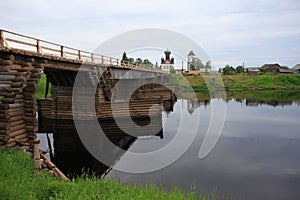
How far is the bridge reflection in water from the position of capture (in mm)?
16191

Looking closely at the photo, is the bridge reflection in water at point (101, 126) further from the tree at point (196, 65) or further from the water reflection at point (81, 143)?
the tree at point (196, 65)

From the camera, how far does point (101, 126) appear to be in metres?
25.4

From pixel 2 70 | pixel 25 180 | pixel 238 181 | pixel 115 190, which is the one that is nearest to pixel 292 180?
pixel 238 181

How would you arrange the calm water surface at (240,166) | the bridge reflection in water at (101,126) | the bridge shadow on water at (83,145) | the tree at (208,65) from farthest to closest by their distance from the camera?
the tree at (208,65) → the bridge reflection in water at (101,126) → the bridge shadow on water at (83,145) → the calm water surface at (240,166)

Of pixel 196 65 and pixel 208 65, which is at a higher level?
pixel 196 65

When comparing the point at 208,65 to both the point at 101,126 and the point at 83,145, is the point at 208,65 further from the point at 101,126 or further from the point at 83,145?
the point at 83,145

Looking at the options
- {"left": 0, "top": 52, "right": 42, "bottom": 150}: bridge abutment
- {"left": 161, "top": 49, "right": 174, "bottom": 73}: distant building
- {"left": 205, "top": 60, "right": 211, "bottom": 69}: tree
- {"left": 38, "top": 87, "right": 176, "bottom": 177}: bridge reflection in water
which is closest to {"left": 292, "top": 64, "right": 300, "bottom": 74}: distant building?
{"left": 205, "top": 60, "right": 211, "bottom": 69}: tree

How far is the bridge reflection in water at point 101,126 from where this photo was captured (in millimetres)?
16191

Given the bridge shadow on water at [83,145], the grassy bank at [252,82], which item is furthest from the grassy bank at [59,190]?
the grassy bank at [252,82]

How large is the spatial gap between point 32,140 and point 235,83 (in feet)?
267

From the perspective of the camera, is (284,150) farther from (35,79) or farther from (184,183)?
(35,79)

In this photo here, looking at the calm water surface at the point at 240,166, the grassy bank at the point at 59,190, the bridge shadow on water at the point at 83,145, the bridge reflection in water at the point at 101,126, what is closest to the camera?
the grassy bank at the point at 59,190

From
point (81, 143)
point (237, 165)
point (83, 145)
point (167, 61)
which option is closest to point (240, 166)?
point (237, 165)

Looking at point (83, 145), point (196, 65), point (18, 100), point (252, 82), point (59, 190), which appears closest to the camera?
point (59, 190)
